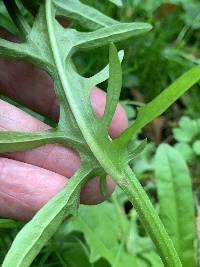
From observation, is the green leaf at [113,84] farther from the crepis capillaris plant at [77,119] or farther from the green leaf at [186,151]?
the green leaf at [186,151]

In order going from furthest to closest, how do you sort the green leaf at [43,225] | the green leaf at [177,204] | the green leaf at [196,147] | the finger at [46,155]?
the green leaf at [196,147], the green leaf at [177,204], the finger at [46,155], the green leaf at [43,225]

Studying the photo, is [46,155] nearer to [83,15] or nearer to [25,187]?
[25,187]

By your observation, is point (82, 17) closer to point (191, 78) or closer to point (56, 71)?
point (56, 71)

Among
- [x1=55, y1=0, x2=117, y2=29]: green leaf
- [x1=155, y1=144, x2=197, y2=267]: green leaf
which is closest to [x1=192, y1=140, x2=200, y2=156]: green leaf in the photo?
[x1=155, y1=144, x2=197, y2=267]: green leaf

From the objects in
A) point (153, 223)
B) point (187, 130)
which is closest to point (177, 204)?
point (153, 223)

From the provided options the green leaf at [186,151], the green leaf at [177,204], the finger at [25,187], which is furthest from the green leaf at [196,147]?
the finger at [25,187]
